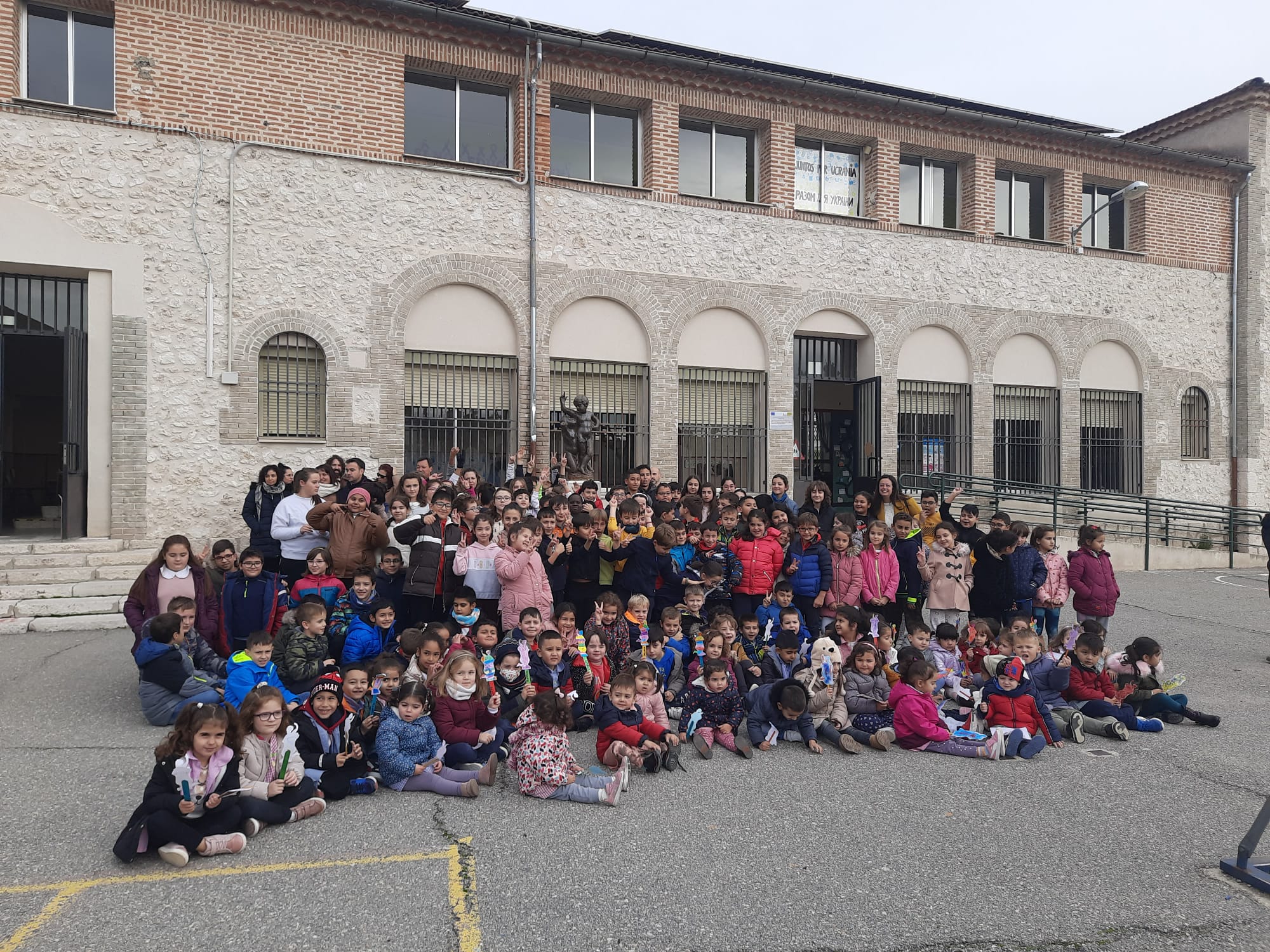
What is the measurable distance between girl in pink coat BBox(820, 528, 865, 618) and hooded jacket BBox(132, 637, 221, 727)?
5.33 m

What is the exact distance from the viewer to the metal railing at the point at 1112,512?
53.4ft

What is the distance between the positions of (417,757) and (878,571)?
462cm

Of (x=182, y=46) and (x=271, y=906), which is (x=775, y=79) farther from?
(x=271, y=906)

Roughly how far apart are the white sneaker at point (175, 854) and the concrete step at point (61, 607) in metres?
6.30

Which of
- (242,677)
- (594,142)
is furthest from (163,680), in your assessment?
(594,142)

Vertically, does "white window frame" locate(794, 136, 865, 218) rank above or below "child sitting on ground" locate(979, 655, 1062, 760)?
above

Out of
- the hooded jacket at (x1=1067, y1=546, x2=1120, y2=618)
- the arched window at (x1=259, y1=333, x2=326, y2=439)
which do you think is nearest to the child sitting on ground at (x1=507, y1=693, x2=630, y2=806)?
the hooded jacket at (x1=1067, y1=546, x2=1120, y2=618)

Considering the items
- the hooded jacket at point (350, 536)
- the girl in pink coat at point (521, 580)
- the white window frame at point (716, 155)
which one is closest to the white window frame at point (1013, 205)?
the white window frame at point (716, 155)

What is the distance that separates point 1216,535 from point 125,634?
2066cm

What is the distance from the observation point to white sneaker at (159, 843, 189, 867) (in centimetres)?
394

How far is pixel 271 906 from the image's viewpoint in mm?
3584

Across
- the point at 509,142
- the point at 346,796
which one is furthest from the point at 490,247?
the point at 346,796

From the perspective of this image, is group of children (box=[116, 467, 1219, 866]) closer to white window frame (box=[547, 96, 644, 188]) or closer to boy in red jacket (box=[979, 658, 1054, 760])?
boy in red jacket (box=[979, 658, 1054, 760])

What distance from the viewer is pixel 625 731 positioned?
5.54m
